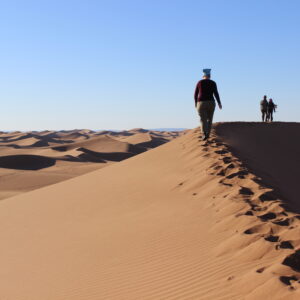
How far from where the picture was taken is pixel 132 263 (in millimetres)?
4637

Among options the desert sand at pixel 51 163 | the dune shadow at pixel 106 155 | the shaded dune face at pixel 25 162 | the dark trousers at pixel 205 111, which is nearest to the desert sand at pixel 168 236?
the dark trousers at pixel 205 111

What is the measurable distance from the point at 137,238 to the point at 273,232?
165 centimetres

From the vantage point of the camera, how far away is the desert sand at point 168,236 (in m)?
3.84

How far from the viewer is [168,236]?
5.13 metres

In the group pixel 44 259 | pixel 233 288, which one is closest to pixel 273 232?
pixel 233 288

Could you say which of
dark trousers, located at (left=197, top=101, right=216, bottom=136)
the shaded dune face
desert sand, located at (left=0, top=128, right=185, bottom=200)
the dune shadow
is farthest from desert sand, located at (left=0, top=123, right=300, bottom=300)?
the dune shadow

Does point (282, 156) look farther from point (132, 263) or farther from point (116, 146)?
point (116, 146)

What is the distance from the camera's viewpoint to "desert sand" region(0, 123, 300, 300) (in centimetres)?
384

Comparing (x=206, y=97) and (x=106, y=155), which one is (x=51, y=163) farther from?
(x=206, y=97)

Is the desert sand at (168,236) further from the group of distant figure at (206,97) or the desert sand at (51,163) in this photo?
the desert sand at (51,163)

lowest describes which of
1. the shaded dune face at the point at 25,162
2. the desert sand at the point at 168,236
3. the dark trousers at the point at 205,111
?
the shaded dune face at the point at 25,162

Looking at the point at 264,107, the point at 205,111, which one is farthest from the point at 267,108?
the point at 205,111

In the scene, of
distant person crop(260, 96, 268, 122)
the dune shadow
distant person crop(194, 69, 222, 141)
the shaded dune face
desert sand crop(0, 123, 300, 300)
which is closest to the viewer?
desert sand crop(0, 123, 300, 300)

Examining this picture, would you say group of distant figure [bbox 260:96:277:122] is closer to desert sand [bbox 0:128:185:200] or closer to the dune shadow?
desert sand [bbox 0:128:185:200]
